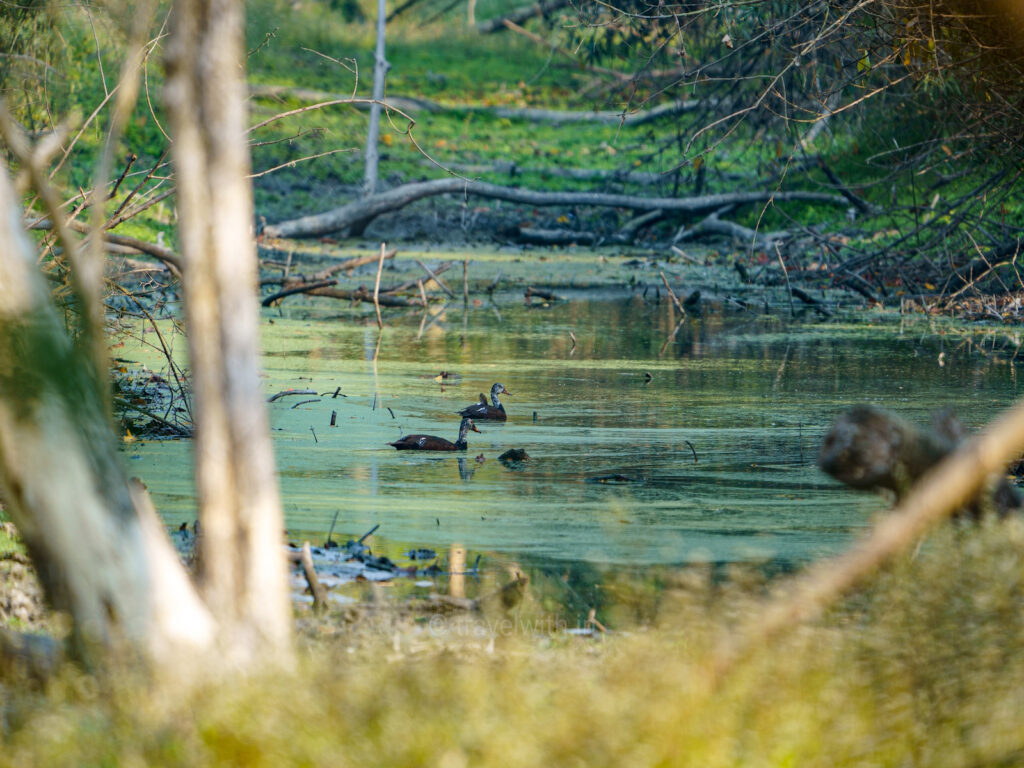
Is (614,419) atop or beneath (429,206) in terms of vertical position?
beneath

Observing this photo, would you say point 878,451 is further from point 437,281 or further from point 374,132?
point 374,132

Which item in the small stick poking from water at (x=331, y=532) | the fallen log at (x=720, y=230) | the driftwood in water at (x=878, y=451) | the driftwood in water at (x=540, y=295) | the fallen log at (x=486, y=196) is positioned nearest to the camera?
the driftwood in water at (x=878, y=451)

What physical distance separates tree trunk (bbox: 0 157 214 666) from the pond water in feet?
8.77

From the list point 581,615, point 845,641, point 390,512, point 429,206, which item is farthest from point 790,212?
point 845,641

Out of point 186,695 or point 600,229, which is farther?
point 600,229

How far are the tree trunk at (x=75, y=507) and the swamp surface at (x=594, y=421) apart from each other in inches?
99.9

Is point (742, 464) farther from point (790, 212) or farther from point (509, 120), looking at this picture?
point (509, 120)

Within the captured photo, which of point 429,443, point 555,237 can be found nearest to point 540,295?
point 555,237

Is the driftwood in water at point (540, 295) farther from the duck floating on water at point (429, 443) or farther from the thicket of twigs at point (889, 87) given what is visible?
the duck floating on water at point (429, 443)

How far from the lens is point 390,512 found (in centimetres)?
671

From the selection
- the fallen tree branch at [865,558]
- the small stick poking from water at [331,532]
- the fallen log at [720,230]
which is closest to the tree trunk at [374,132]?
the fallen log at [720,230]

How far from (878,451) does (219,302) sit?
2063mm

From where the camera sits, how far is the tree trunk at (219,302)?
11.3ft

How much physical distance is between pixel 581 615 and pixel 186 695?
2.21 metres
